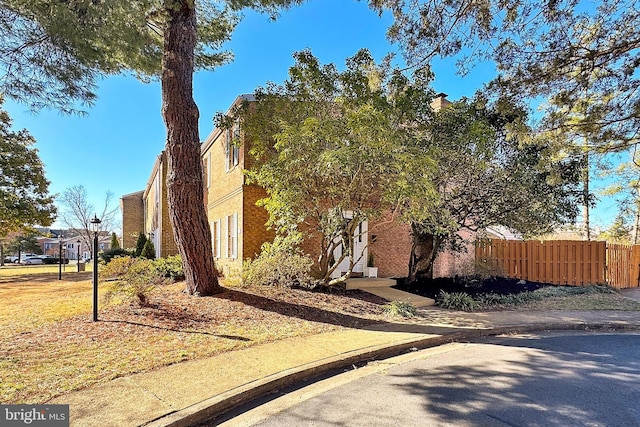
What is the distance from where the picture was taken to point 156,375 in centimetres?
431

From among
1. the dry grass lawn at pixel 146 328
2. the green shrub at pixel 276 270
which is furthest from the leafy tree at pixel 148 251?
the green shrub at pixel 276 270

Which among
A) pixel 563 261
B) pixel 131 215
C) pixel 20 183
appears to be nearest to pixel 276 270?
pixel 563 261

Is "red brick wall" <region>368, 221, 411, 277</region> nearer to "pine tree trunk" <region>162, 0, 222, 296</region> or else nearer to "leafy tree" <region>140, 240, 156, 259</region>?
"pine tree trunk" <region>162, 0, 222, 296</region>

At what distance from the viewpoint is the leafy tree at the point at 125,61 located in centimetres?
665

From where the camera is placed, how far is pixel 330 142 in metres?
7.98

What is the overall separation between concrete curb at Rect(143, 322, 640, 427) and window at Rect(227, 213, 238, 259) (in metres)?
7.42

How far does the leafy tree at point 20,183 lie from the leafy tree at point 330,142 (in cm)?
1642

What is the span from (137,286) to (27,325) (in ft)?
6.36

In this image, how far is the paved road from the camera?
136 inches

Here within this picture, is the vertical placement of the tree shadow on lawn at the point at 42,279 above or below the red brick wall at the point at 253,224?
below

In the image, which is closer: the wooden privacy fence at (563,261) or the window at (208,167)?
the wooden privacy fence at (563,261)

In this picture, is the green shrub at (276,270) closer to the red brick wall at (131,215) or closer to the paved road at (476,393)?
the paved road at (476,393)

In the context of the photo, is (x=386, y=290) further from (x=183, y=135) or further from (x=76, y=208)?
(x=76, y=208)

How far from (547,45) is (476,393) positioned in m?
6.35
